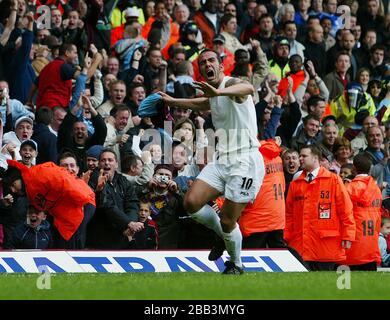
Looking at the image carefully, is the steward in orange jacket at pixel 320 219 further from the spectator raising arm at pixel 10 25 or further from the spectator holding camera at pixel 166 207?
the spectator raising arm at pixel 10 25

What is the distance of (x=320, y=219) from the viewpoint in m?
16.2

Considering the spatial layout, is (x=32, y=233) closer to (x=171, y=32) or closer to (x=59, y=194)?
(x=59, y=194)

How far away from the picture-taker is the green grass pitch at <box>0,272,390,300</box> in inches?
423

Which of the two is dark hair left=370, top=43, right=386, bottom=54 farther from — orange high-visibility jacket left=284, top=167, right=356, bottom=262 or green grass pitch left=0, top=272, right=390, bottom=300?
green grass pitch left=0, top=272, right=390, bottom=300

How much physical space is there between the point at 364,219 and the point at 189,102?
170 inches

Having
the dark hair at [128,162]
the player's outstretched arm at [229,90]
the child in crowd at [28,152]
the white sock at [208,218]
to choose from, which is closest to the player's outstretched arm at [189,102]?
the player's outstretched arm at [229,90]

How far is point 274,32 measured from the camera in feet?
82.2

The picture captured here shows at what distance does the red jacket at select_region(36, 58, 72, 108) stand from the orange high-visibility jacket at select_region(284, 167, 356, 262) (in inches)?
192

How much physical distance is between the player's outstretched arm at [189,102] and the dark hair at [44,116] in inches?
183

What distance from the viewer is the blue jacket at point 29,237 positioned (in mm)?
15047

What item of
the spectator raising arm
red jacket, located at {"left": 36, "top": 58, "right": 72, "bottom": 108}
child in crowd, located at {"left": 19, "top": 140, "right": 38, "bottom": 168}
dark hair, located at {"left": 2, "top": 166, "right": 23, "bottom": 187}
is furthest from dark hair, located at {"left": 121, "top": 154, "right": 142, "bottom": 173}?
the spectator raising arm

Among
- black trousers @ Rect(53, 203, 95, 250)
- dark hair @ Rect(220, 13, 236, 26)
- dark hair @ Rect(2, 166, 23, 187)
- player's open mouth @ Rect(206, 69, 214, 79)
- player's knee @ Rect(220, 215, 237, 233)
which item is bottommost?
black trousers @ Rect(53, 203, 95, 250)

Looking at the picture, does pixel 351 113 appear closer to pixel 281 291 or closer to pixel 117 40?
pixel 117 40

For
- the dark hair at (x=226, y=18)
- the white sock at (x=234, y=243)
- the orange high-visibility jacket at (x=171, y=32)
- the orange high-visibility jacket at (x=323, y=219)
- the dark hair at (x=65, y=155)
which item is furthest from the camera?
the dark hair at (x=226, y=18)
